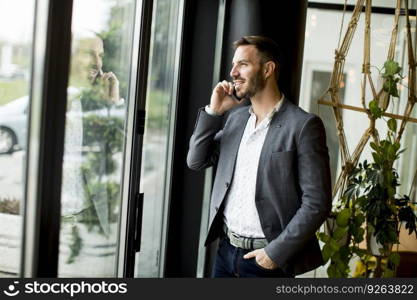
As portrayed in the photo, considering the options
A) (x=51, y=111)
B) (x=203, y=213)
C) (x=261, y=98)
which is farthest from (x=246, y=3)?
(x=51, y=111)

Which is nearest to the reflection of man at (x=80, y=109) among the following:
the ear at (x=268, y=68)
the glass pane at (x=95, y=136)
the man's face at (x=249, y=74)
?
the glass pane at (x=95, y=136)

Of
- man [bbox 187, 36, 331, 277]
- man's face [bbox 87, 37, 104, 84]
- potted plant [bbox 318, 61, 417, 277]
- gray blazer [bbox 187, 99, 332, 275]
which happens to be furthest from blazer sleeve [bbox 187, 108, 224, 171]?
potted plant [bbox 318, 61, 417, 277]

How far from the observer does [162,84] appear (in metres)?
2.93

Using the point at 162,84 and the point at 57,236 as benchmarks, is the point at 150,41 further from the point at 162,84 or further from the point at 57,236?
the point at 57,236

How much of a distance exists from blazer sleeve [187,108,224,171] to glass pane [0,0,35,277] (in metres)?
0.97

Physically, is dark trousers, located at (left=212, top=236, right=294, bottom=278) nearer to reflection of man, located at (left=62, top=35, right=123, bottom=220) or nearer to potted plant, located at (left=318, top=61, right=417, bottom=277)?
reflection of man, located at (left=62, top=35, right=123, bottom=220)

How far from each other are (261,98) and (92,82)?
732mm

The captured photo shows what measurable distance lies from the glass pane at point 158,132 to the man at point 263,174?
1.45ft

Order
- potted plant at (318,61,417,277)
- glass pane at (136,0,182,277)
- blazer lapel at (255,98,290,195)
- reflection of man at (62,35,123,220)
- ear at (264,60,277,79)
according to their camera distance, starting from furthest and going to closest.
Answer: potted plant at (318,61,417,277) < glass pane at (136,0,182,277) < ear at (264,60,277,79) < blazer lapel at (255,98,290,195) < reflection of man at (62,35,123,220)

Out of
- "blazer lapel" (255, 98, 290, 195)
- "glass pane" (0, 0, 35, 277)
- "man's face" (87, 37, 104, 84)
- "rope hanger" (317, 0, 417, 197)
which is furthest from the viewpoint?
"rope hanger" (317, 0, 417, 197)

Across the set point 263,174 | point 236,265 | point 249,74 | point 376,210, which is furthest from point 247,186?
point 376,210

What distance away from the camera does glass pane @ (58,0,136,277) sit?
1.89 metres

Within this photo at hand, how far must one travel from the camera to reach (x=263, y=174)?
7.34 feet

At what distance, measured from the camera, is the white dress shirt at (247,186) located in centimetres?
227
